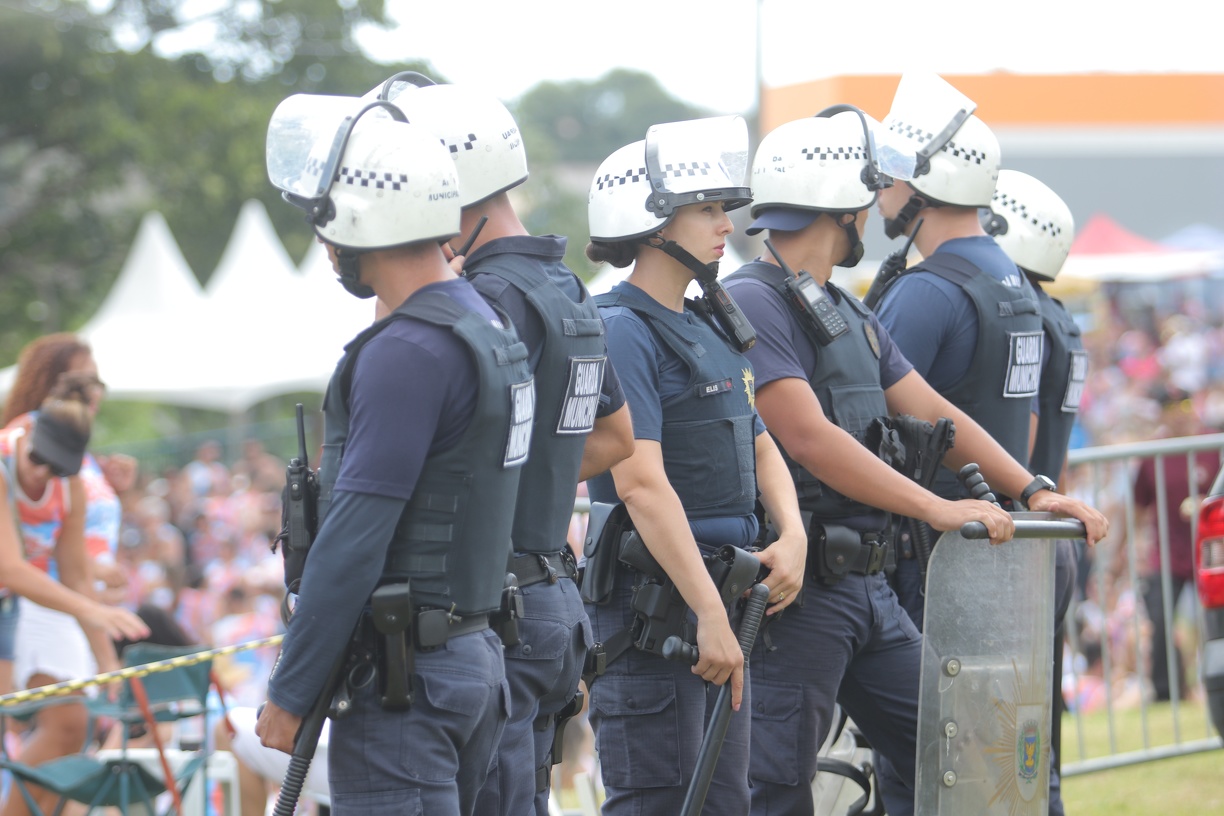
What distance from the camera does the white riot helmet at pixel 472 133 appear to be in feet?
10.8

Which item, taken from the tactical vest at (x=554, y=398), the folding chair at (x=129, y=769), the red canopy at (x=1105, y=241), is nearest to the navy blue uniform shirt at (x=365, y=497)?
the tactical vest at (x=554, y=398)

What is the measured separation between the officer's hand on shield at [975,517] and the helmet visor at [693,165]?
100 cm

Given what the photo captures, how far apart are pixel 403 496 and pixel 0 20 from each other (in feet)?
64.7

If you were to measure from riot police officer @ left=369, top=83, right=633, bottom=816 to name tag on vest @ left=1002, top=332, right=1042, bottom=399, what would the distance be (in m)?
1.69

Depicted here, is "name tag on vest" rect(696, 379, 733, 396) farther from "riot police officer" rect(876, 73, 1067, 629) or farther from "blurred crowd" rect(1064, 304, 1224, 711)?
"blurred crowd" rect(1064, 304, 1224, 711)

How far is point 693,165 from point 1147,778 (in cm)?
448

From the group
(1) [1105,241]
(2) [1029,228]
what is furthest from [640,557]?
(1) [1105,241]

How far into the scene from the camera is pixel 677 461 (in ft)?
11.9

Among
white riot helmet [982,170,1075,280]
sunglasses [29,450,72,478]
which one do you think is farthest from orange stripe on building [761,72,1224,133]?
sunglasses [29,450,72,478]

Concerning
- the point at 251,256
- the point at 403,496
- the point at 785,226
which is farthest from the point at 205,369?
the point at 403,496

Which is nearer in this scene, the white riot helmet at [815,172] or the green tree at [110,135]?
the white riot helmet at [815,172]

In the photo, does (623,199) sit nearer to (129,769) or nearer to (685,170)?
(685,170)

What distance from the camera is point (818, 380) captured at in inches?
158

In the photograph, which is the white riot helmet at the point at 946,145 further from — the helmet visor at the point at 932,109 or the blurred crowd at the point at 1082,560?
the blurred crowd at the point at 1082,560
